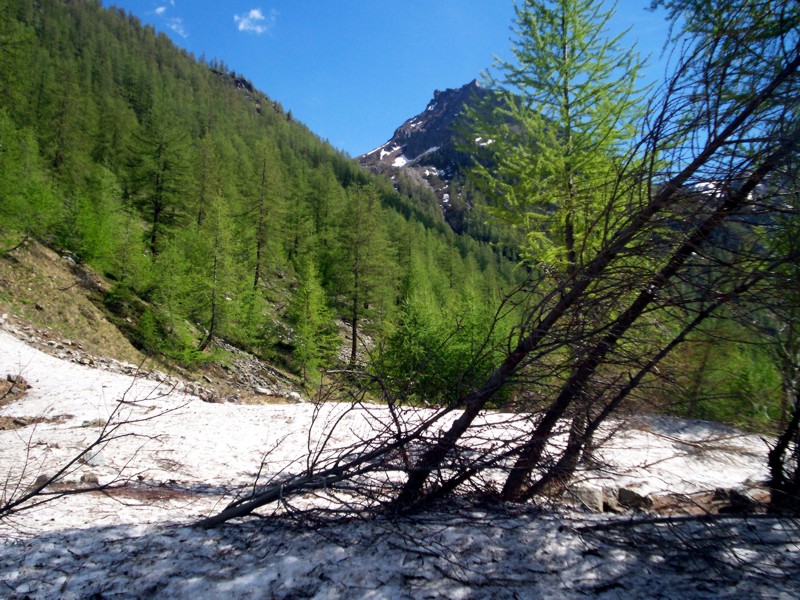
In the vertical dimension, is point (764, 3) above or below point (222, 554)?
above

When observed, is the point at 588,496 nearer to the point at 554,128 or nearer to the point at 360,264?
the point at 554,128

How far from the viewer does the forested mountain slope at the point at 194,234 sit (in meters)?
17.6

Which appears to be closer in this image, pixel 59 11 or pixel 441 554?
pixel 441 554

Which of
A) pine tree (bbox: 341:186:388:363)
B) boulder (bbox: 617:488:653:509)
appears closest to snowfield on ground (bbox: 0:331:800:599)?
boulder (bbox: 617:488:653:509)

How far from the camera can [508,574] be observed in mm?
2053

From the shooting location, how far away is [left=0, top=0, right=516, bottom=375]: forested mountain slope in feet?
57.9

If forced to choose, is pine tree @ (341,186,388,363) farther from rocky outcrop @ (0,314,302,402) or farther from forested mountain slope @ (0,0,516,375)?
rocky outcrop @ (0,314,302,402)

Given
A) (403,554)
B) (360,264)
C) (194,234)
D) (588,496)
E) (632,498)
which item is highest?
(194,234)

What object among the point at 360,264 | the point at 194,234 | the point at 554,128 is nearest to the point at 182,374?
the point at 194,234

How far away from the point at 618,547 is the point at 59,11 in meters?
128

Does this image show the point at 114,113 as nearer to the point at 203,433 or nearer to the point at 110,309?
the point at 110,309

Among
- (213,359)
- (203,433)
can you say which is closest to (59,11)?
(213,359)

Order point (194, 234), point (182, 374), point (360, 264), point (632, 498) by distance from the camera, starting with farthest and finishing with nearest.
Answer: point (360, 264)
point (194, 234)
point (182, 374)
point (632, 498)

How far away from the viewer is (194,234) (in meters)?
22.5
